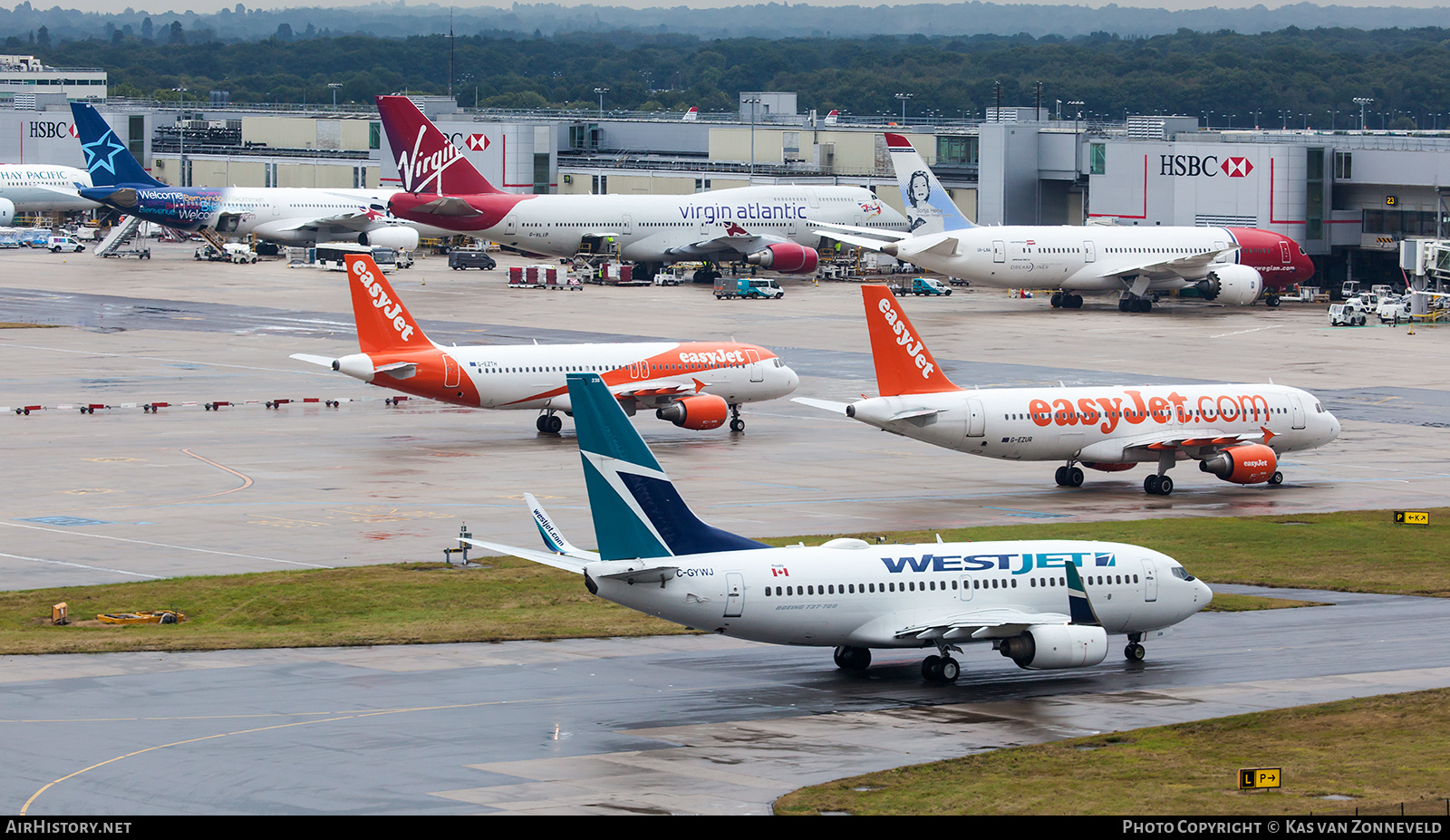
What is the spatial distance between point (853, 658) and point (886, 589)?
209 cm

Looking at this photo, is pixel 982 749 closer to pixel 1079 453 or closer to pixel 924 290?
pixel 1079 453

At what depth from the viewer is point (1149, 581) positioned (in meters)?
41.7

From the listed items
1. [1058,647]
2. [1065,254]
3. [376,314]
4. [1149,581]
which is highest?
[1065,254]

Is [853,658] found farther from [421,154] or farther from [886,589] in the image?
[421,154]

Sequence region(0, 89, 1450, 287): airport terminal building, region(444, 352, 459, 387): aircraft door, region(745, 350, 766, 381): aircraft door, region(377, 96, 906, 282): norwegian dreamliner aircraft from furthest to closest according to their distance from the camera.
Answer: region(0, 89, 1450, 287): airport terminal building → region(377, 96, 906, 282): norwegian dreamliner aircraft → region(745, 350, 766, 381): aircraft door → region(444, 352, 459, 387): aircraft door

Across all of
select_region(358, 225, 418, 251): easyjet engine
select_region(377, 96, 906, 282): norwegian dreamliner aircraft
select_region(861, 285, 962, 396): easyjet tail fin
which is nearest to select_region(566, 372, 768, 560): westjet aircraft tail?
select_region(861, 285, 962, 396): easyjet tail fin

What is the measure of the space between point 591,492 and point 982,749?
374 inches

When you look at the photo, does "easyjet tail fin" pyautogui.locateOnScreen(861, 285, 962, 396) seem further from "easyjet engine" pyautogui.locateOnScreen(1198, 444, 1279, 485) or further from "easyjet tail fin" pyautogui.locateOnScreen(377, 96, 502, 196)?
"easyjet tail fin" pyautogui.locateOnScreen(377, 96, 502, 196)

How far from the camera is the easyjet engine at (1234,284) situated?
126688 mm

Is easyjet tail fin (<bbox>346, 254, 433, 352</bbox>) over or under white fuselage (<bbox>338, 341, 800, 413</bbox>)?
over

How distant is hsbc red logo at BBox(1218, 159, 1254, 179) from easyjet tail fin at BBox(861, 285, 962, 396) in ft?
263

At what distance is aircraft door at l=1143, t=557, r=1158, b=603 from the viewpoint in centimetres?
4166

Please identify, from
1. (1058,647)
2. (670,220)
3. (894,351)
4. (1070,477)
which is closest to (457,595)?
(1058,647)

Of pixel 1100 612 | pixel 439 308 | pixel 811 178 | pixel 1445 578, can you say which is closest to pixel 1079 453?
pixel 1445 578
